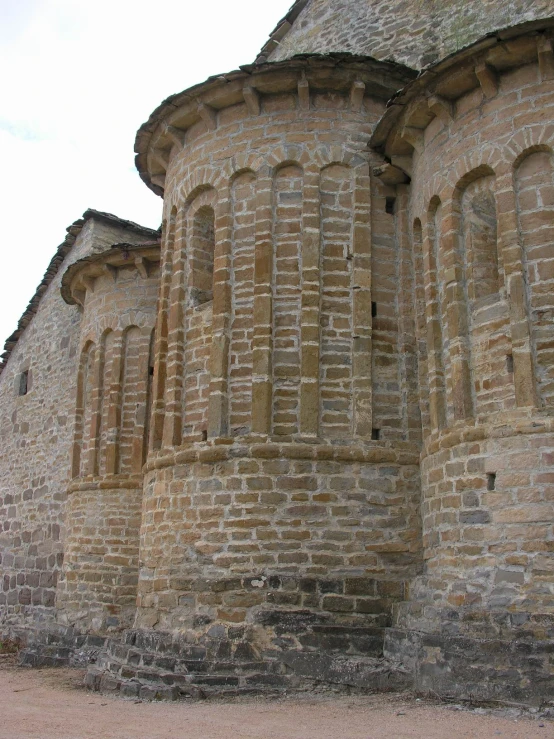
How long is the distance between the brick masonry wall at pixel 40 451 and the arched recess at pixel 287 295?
5918 millimetres

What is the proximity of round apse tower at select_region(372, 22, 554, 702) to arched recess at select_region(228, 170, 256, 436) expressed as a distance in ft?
6.11

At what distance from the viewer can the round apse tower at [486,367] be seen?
706 centimetres

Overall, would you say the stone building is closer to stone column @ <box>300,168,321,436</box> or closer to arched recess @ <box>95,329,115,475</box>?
stone column @ <box>300,168,321,436</box>


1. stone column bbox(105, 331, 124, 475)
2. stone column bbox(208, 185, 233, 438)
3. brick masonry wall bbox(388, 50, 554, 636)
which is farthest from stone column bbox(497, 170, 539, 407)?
stone column bbox(105, 331, 124, 475)

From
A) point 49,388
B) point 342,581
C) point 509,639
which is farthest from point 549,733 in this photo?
point 49,388

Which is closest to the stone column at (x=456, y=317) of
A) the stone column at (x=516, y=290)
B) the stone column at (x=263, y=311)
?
the stone column at (x=516, y=290)

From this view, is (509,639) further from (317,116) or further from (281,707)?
(317,116)

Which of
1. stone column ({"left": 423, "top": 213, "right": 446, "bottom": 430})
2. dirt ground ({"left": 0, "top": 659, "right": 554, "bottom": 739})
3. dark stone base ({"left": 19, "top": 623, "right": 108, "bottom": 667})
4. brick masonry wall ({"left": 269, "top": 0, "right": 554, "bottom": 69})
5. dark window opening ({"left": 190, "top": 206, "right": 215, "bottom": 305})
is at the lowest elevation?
dirt ground ({"left": 0, "top": 659, "right": 554, "bottom": 739})

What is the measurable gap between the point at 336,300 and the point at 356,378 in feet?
3.09

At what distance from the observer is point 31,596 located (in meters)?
14.6

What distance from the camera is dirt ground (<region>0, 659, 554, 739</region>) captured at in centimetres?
626

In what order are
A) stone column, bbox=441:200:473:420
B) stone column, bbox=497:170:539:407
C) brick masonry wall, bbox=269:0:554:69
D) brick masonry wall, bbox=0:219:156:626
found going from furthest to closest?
brick masonry wall, bbox=0:219:156:626
brick masonry wall, bbox=269:0:554:69
stone column, bbox=441:200:473:420
stone column, bbox=497:170:539:407

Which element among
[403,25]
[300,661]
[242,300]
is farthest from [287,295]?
[403,25]

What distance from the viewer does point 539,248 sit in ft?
25.6
